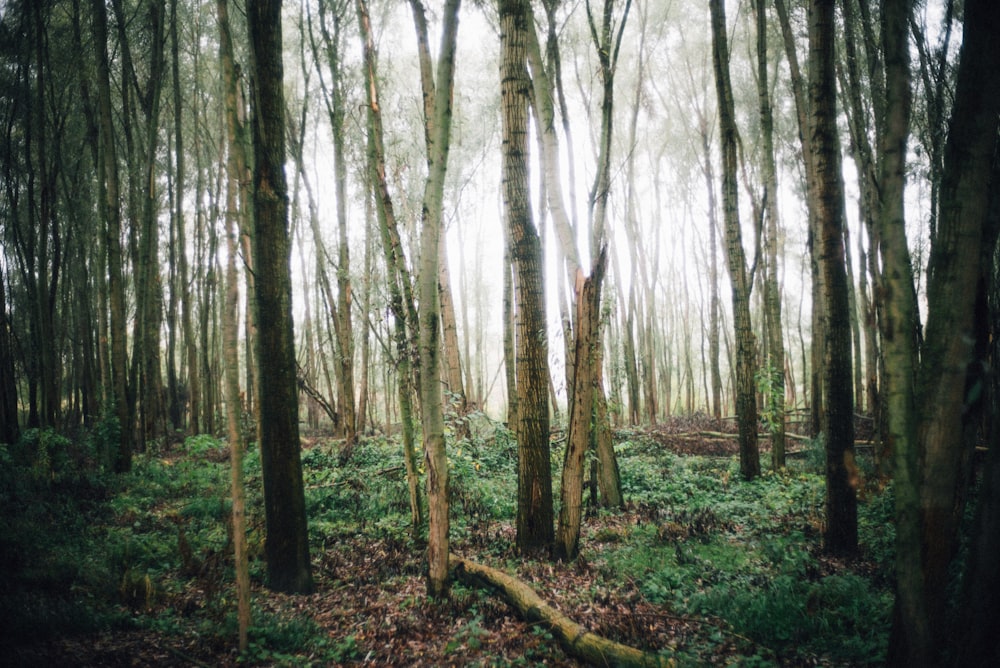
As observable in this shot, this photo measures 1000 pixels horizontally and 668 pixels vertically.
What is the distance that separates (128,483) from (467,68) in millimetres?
16213

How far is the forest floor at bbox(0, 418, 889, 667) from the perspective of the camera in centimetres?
312

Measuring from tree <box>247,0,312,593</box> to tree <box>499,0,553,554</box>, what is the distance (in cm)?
211

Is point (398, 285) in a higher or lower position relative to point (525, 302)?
higher

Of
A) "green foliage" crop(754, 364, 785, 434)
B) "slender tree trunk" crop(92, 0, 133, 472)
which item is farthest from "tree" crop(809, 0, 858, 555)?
"slender tree trunk" crop(92, 0, 133, 472)

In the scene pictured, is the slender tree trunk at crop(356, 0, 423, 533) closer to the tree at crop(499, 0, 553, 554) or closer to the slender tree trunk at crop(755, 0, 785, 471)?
the tree at crop(499, 0, 553, 554)

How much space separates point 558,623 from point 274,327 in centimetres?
327

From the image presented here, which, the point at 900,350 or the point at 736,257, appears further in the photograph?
the point at 736,257

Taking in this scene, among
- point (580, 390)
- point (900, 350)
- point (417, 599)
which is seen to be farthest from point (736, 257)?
point (417, 599)

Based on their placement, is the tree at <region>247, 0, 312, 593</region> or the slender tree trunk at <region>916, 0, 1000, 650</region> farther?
the tree at <region>247, 0, 312, 593</region>

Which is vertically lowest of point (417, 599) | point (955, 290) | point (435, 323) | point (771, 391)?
point (417, 599)

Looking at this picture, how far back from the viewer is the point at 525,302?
4805 mm

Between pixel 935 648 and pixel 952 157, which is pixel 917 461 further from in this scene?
pixel 952 157

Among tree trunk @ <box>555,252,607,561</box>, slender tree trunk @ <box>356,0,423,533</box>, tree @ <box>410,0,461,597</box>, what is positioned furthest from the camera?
slender tree trunk @ <box>356,0,423,533</box>

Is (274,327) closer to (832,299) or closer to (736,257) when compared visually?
(832,299)
